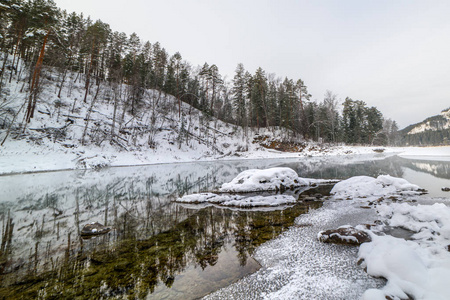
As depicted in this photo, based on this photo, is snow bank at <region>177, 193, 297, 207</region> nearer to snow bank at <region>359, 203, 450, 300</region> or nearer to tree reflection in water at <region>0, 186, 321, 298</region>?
tree reflection in water at <region>0, 186, 321, 298</region>

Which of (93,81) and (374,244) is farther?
(93,81)

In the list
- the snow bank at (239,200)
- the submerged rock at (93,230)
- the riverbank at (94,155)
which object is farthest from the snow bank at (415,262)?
the riverbank at (94,155)

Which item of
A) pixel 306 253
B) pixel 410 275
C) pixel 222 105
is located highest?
pixel 222 105

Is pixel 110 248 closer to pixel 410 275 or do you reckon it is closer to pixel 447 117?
pixel 410 275

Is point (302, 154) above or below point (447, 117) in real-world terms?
below

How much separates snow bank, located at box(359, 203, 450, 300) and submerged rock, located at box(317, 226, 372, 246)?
0.25 meters

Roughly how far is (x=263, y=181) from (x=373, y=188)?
6.25 meters

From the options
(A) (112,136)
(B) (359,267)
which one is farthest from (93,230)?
(A) (112,136)

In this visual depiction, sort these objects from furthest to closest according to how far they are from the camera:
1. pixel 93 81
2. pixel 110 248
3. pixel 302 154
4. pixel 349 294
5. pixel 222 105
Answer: pixel 222 105 < pixel 302 154 < pixel 93 81 < pixel 110 248 < pixel 349 294

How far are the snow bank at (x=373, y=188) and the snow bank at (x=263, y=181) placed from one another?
2797mm

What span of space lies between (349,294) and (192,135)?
42.7 m

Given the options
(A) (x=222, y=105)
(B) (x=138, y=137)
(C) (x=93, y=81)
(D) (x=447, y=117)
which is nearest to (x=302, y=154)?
(A) (x=222, y=105)

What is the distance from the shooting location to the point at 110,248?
5016 millimetres

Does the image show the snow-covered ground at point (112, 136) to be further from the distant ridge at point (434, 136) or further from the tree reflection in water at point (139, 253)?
the distant ridge at point (434, 136)
